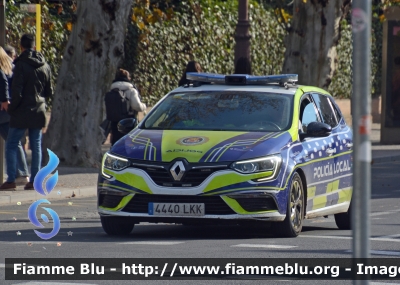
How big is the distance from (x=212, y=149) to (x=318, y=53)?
14400mm

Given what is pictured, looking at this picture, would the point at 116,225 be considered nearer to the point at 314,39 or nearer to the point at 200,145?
the point at 200,145

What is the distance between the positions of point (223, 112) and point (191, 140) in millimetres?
865

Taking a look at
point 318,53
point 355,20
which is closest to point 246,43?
point 318,53

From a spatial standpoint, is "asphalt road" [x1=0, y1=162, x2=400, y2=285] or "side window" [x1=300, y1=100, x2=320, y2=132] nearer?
"asphalt road" [x1=0, y1=162, x2=400, y2=285]

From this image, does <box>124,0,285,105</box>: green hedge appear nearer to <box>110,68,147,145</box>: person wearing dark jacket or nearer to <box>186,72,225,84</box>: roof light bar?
<box>110,68,147,145</box>: person wearing dark jacket

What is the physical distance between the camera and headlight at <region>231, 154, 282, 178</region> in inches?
386

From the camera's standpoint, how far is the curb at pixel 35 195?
1390cm

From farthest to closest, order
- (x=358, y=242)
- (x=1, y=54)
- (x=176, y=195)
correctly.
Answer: (x=1, y=54), (x=176, y=195), (x=358, y=242)

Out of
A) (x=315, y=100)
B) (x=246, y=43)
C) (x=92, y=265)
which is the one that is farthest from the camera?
(x=246, y=43)

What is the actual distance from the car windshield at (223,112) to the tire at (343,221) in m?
1.52

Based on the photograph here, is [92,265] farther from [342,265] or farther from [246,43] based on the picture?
[246,43]

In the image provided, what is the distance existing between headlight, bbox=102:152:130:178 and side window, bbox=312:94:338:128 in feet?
8.14

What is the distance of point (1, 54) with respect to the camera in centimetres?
1452

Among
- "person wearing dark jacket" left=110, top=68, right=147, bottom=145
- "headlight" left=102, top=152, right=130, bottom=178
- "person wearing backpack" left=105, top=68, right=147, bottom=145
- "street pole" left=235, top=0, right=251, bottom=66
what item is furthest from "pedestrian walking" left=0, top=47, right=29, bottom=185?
"street pole" left=235, top=0, right=251, bottom=66
